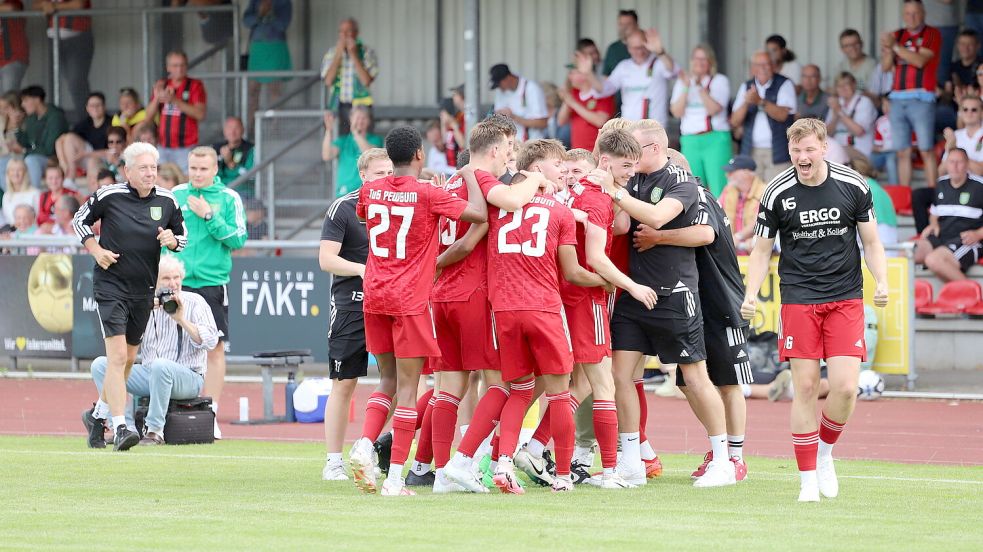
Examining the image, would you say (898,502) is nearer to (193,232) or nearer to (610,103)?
(193,232)

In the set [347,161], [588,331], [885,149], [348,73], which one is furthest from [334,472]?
[348,73]

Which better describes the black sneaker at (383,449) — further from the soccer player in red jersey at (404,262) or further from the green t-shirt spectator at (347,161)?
the green t-shirt spectator at (347,161)

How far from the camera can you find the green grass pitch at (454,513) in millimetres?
6988

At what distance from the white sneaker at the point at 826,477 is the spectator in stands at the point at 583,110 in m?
11.4

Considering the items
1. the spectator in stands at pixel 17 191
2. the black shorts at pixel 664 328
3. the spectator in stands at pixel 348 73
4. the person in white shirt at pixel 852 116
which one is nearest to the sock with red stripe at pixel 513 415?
the black shorts at pixel 664 328

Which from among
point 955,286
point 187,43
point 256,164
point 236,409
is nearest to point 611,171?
point 236,409

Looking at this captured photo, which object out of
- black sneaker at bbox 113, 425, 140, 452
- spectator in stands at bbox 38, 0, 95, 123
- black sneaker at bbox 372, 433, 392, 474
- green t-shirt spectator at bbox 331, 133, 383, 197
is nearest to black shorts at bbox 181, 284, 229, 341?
black sneaker at bbox 113, 425, 140, 452

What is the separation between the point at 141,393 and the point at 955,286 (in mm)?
9517

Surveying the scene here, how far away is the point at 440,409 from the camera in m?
8.88

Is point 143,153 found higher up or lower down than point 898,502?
higher up

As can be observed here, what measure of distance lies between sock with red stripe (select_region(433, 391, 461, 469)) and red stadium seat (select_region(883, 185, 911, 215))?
11.3 m

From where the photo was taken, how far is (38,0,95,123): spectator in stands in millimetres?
24625

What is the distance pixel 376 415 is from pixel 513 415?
0.80 metres

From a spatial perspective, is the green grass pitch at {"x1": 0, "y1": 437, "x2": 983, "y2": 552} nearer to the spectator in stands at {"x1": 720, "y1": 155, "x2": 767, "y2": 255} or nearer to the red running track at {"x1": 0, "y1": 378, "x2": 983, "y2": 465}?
the red running track at {"x1": 0, "y1": 378, "x2": 983, "y2": 465}
